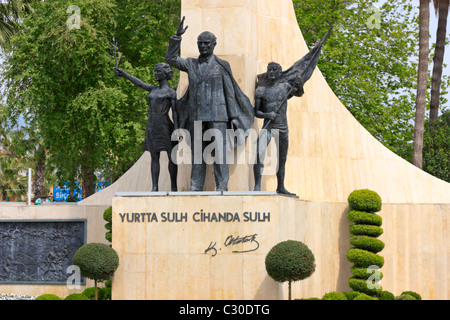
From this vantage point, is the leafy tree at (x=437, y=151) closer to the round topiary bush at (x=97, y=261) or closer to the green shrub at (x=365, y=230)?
the green shrub at (x=365, y=230)

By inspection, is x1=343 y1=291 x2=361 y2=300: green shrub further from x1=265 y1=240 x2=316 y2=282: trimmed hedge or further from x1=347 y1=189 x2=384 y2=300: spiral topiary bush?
x1=265 y1=240 x2=316 y2=282: trimmed hedge

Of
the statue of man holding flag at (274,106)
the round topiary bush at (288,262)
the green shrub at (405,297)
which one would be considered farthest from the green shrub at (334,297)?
the statue of man holding flag at (274,106)

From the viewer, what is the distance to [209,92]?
1681 centimetres

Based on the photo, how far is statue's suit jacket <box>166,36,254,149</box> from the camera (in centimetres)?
1678

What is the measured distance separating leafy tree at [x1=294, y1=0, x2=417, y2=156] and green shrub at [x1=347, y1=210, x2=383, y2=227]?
11678 millimetres

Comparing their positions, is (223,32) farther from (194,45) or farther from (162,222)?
(162,222)

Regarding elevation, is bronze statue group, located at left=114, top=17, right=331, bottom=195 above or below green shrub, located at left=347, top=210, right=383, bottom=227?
above

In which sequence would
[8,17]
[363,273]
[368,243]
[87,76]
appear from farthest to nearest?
[8,17] < [87,76] < [368,243] < [363,273]

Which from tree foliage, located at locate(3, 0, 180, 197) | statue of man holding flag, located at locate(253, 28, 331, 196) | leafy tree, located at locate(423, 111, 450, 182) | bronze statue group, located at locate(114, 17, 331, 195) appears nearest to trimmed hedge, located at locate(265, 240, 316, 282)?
bronze statue group, located at locate(114, 17, 331, 195)

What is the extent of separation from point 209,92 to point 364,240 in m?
4.92

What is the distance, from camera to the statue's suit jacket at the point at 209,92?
1678 centimetres

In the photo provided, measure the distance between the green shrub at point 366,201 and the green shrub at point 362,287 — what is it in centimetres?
162

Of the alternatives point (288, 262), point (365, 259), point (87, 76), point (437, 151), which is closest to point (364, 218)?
point (365, 259)

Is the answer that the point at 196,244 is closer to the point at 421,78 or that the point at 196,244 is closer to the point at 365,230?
the point at 365,230
